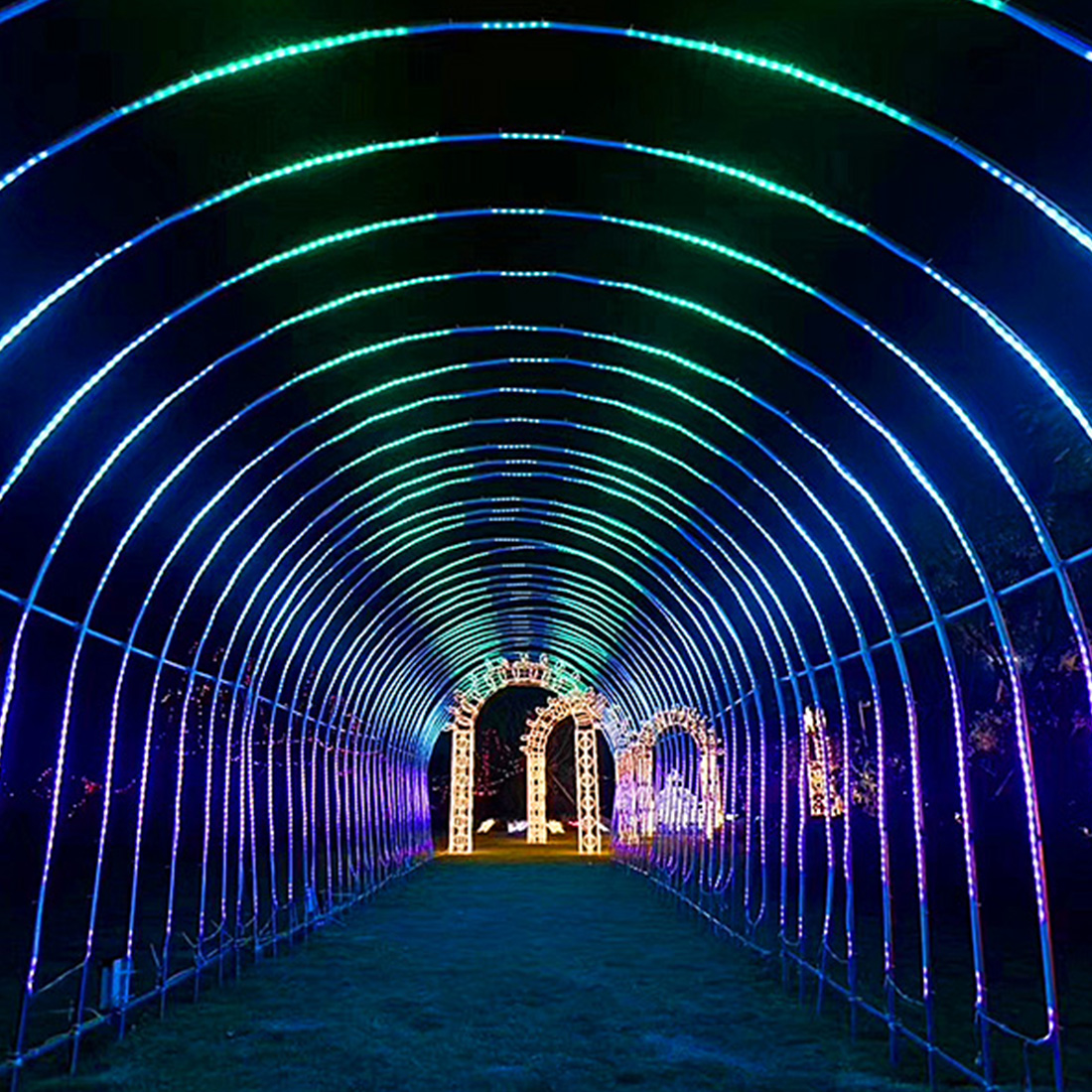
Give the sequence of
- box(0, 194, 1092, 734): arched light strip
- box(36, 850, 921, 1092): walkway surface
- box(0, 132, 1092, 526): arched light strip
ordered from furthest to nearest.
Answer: box(36, 850, 921, 1092): walkway surface, box(0, 194, 1092, 734): arched light strip, box(0, 132, 1092, 526): arched light strip

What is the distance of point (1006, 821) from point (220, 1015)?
1630 cm

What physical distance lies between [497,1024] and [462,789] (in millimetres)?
30817

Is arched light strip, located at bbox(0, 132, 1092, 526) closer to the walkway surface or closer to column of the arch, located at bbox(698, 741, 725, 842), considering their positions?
the walkway surface

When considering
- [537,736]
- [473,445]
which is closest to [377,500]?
[473,445]

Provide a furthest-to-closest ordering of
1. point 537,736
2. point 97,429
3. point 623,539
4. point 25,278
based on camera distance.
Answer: point 537,736 < point 623,539 < point 97,429 < point 25,278

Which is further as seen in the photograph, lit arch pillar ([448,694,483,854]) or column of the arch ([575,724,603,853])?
lit arch pillar ([448,694,483,854])

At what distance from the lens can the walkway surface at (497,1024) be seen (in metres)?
8.80

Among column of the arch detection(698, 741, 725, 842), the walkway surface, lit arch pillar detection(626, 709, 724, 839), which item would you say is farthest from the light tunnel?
the walkway surface

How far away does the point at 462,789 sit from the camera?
41250mm

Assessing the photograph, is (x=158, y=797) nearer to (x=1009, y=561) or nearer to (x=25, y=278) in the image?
(x=1009, y=561)

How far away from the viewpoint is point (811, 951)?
51.9ft

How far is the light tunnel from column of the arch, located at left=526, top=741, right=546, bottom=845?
2184cm

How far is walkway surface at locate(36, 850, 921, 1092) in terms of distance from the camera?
8.80m

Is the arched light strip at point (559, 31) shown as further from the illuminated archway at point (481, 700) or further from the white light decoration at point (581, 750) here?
the white light decoration at point (581, 750)
